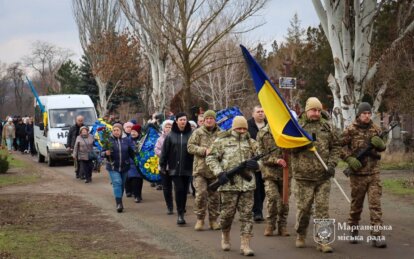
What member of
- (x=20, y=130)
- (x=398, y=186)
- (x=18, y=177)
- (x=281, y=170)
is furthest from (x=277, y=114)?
(x=20, y=130)

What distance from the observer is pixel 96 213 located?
1260cm

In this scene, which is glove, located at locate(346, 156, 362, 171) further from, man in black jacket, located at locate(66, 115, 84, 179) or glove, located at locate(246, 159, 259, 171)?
man in black jacket, located at locate(66, 115, 84, 179)

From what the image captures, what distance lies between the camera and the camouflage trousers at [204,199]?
10383 millimetres

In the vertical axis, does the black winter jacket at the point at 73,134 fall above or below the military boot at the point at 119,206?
above

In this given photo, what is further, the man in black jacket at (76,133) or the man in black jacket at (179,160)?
the man in black jacket at (76,133)

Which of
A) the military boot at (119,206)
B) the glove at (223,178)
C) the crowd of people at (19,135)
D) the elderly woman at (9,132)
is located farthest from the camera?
the elderly woman at (9,132)

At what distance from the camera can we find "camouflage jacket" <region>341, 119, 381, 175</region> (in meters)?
8.74

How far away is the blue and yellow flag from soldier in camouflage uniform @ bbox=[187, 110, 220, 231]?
136 cm

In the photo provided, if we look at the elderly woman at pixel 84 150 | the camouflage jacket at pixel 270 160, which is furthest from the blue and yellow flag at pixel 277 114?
the elderly woman at pixel 84 150

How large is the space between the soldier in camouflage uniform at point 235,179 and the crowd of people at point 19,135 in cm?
2630

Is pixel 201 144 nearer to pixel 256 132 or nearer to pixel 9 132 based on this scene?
pixel 256 132

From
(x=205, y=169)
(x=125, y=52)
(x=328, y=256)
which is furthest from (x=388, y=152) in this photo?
(x=125, y=52)

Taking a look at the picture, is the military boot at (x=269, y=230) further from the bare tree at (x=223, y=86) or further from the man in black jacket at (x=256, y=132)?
the bare tree at (x=223, y=86)
